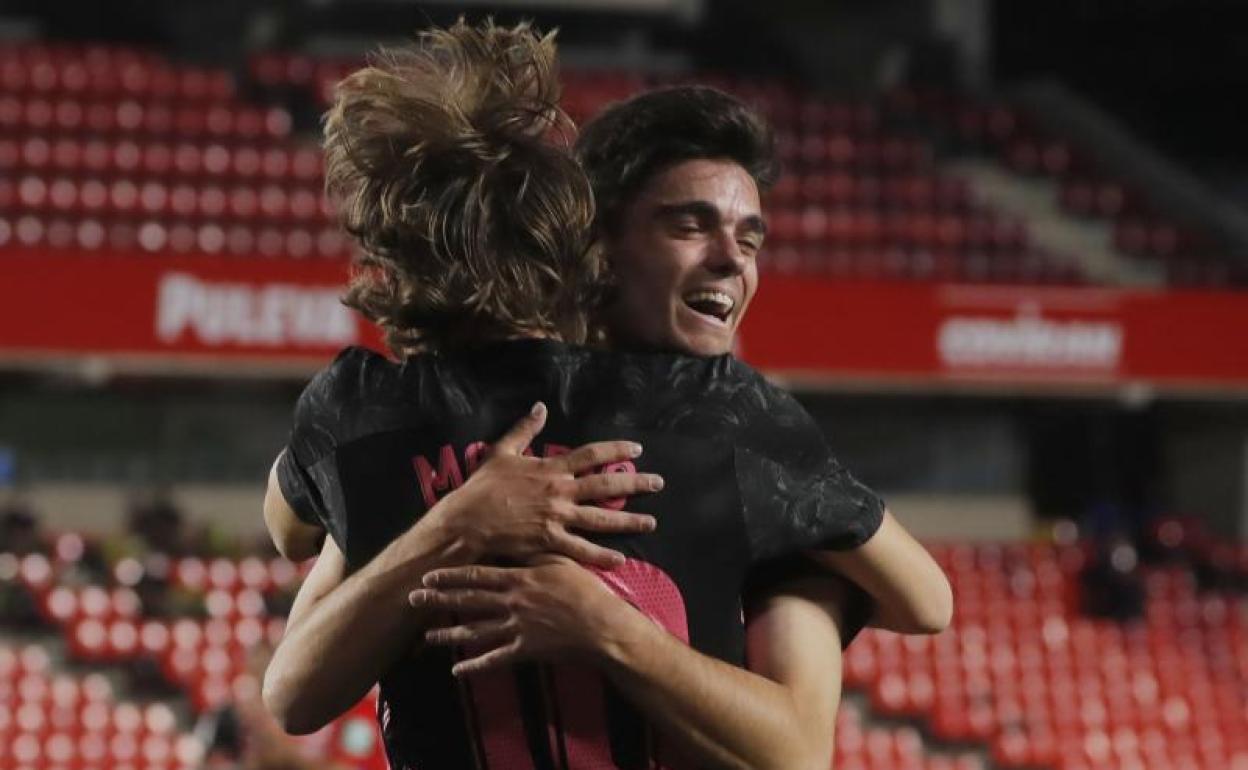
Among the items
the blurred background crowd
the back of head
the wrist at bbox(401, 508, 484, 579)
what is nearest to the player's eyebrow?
the back of head

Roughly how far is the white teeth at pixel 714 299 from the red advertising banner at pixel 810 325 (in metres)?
9.38

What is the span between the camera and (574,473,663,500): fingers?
217 centimetres

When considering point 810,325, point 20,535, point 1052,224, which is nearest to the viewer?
point 20,535

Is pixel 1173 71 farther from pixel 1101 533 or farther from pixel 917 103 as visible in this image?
pixel 1101 533

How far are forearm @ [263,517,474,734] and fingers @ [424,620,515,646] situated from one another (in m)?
0.04

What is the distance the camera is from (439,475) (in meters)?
2.26

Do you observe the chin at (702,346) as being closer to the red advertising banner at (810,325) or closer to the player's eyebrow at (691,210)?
the player's eyebrow at (691,210)

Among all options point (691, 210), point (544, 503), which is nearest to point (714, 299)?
point (691, 210)

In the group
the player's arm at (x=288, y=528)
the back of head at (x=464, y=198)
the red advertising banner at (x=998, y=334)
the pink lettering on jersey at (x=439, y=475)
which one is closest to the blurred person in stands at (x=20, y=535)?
the red advertising banner at (x=998, y=334)

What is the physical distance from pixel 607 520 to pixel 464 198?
14.4 inches

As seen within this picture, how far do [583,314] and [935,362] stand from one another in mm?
11196

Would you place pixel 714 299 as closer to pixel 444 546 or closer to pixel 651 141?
pixel 651 141

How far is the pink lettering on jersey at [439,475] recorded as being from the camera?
2.25m

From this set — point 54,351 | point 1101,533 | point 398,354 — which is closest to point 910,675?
point 1101,533
